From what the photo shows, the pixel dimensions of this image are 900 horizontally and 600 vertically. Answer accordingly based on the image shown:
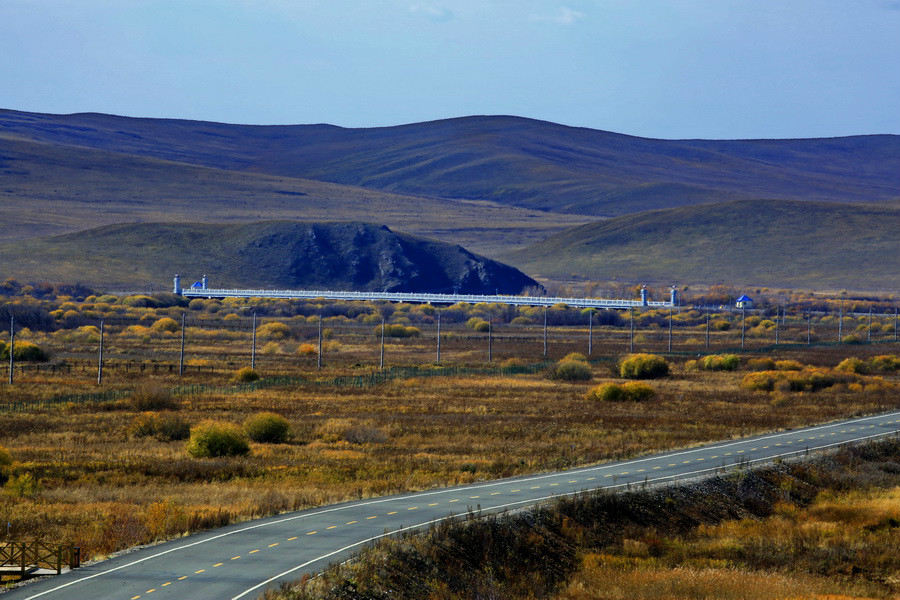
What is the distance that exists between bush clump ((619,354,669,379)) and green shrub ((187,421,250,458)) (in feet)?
132

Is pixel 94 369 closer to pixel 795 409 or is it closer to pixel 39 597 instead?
pixel 795 409

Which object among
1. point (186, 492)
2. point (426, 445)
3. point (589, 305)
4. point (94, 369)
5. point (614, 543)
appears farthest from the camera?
point (589, 305)

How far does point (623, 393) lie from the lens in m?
66.8

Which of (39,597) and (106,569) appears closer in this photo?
(39,597)

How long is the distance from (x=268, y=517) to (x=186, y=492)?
16.8 ft

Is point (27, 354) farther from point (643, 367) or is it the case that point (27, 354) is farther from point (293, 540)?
point (293, 540)

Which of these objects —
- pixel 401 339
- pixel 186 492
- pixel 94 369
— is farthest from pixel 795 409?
pixel 401 339

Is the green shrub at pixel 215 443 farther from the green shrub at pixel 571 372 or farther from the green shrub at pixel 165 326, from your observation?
the green shrub at pixel 165 326

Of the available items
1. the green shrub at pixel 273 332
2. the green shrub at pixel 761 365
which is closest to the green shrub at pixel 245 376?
the green shrub at pixel 761 365

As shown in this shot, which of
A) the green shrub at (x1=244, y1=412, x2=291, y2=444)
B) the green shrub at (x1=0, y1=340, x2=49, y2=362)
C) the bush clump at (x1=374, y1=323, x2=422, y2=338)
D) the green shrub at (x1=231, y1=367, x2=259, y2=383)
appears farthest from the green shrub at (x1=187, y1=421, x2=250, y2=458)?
the bush clump at (x1=374, y1=323, x2=422, y2=338)

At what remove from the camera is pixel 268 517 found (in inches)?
1219

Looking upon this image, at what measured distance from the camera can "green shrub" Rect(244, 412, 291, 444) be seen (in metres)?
48.1

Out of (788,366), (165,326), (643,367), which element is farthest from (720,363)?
(165,326)

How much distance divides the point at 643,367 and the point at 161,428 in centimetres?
3908
